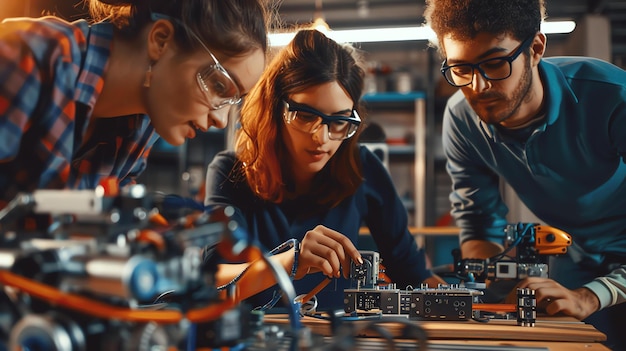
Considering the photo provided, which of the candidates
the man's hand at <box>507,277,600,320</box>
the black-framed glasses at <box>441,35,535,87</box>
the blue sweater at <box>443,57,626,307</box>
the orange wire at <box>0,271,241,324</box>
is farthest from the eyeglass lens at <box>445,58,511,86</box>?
the orange wire at <box>0,271,241,324</box>

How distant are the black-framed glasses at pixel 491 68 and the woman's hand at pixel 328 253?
70cm

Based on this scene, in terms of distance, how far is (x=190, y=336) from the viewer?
0.70 meters

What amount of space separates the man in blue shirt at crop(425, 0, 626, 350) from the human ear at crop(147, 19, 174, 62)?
94cm

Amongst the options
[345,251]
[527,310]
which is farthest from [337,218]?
[527,310]

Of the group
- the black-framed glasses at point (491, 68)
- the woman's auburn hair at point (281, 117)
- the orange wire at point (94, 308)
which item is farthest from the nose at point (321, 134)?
the orange wire at point (94, 308)

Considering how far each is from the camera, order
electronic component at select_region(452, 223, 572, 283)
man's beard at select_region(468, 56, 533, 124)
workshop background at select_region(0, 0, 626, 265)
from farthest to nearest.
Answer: workshop background at select_region(0, 0, 626, 265) → man's beard at select_region(468, 56, 533, 124) → electronic component at select_region(452, 223, 572, 283)

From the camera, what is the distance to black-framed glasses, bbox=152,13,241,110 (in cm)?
117

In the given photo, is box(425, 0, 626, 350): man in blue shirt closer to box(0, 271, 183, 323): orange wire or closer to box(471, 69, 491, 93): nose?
box(471, 69, 491, 93): nose

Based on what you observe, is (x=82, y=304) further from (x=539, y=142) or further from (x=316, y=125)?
(x=539, y=142)

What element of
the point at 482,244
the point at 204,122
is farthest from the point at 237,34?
the point at 482,244

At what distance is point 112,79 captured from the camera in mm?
1195

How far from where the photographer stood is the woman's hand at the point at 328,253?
4.64 feet

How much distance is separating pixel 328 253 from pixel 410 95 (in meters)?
4.69

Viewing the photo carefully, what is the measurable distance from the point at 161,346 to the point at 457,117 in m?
1.83
